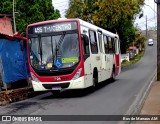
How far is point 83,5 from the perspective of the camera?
4266 centimetres

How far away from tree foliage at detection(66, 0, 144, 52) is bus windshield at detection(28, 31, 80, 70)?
77.6ft

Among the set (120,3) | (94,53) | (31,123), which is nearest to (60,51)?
(94,53)

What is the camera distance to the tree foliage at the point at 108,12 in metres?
39.2

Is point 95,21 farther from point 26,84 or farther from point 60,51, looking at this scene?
point 60,51

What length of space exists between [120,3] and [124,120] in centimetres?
3031

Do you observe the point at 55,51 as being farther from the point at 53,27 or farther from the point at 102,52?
the point at 102,52

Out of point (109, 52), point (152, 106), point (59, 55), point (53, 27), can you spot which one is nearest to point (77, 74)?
point (59, 55)

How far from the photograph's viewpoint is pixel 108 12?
39.7 meters

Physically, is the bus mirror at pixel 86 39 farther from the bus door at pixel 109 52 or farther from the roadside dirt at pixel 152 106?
the bus door at pixel 109 52

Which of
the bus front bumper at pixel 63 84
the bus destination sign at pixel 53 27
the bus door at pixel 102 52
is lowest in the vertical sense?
the bus front bumper at pixel 63 84

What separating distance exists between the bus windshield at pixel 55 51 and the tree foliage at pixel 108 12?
931 inches

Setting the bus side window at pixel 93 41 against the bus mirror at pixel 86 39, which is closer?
the bus mirror at pixel 86 39

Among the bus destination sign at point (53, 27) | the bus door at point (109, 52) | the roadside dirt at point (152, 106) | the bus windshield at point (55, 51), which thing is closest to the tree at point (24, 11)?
the bus door at point (109, 52)

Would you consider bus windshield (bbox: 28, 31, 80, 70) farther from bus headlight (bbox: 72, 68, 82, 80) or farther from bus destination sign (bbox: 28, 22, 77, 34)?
bus headlight (bbox: 72, 68, 82, 80)
